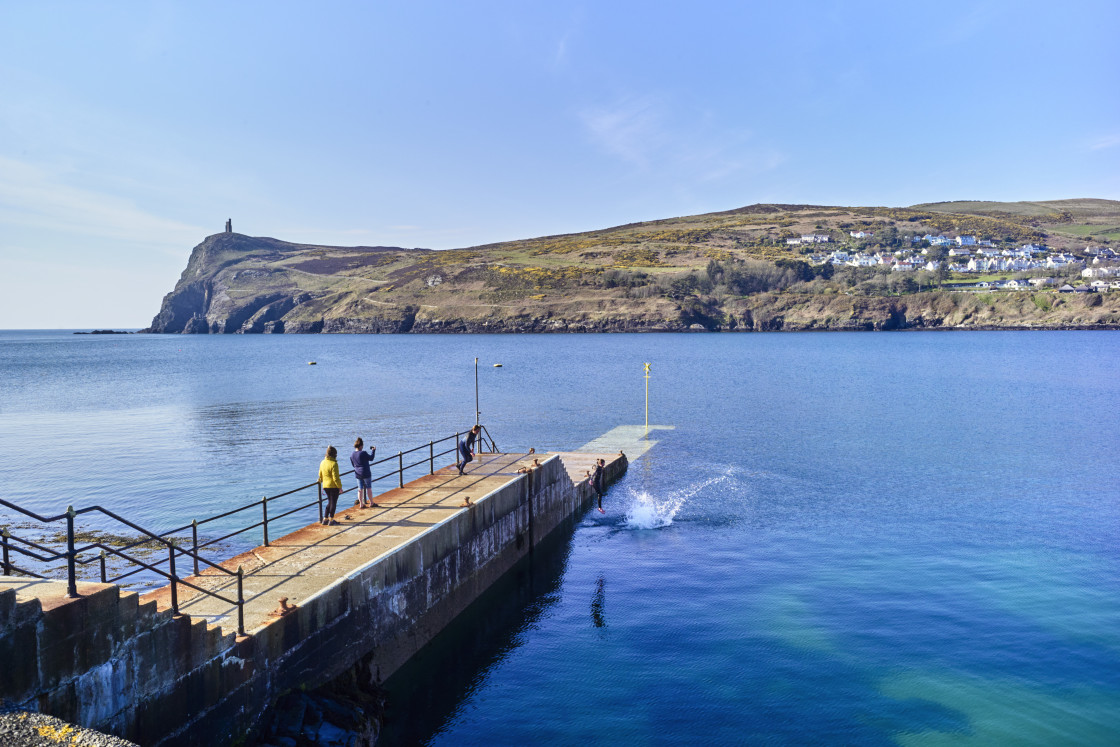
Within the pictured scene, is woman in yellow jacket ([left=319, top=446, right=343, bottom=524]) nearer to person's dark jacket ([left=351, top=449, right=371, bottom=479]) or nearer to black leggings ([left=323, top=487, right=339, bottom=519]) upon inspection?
black leggings ([left=323, top=487, right=339, bottom=519])

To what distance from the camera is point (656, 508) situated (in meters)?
28.4

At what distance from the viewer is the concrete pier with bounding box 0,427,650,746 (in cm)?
831

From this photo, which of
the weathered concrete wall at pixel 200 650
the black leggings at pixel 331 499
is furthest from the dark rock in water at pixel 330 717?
the black leggings at pixel 331 499

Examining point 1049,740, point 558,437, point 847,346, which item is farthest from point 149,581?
point 847,346

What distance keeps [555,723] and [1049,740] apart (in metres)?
8.59

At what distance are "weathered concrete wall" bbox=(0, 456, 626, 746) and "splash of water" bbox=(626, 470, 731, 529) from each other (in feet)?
36.7

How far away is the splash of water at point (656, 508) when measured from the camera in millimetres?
26844

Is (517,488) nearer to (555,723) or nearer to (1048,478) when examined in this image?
(555,723)

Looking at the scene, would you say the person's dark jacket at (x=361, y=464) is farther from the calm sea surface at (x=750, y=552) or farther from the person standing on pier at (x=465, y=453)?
the person standing on pier at (x=465, y=453)

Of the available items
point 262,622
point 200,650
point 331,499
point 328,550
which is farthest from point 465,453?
point 200,650

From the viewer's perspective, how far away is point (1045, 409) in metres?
53.9

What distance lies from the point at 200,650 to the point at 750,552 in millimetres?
17032

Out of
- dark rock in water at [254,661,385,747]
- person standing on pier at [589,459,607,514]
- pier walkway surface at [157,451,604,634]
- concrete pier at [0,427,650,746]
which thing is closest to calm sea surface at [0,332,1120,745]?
dark rock in water at [254,661,385,747]

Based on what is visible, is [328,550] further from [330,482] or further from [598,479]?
[598,479]
